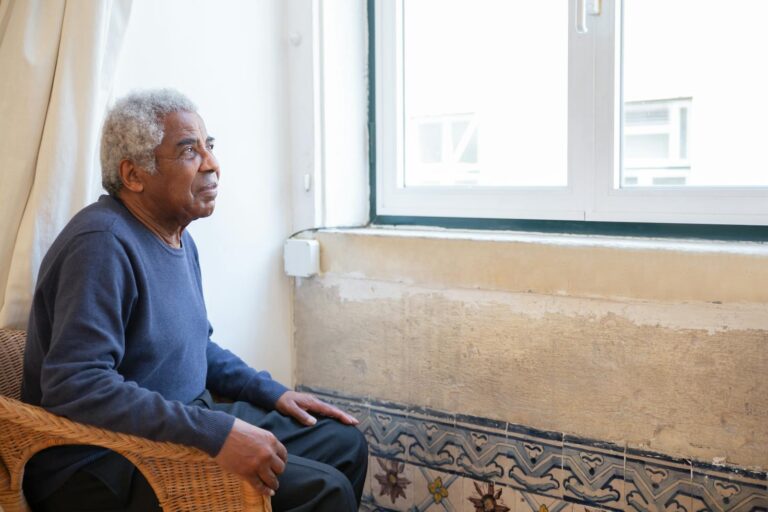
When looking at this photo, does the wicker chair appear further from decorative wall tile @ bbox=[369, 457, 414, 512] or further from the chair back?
decorative wall tile @ bbox=[369, 457, 414, 512]

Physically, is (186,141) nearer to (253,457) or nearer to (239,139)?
(239,139)

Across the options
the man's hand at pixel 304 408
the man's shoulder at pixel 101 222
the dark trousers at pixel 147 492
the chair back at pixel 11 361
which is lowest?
the dark trousers at pixel 147 492

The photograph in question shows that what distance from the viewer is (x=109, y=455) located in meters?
1.50

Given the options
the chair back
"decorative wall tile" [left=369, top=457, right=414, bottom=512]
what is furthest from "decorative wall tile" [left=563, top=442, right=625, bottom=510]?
the chair back

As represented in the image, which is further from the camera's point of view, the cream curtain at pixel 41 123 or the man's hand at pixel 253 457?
the cream curtain at pixel 41 123

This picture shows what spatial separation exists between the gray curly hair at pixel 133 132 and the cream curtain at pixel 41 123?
110 millimetres

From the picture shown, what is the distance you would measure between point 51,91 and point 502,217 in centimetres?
119

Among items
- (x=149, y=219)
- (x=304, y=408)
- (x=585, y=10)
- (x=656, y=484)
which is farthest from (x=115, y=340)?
(x=585, y=10)

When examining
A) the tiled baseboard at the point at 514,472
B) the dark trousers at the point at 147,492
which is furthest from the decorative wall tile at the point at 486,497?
the dark trousers at the point at 147,492

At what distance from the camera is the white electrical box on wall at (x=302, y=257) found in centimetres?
228

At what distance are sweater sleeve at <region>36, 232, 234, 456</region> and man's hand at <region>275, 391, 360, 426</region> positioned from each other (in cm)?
40

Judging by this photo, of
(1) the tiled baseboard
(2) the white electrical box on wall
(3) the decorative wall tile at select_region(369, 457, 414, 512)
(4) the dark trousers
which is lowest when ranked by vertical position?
(3) the decorative wall tile at select_region(369, 457, 414, 512)

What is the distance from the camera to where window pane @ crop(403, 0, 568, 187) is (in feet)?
6.91

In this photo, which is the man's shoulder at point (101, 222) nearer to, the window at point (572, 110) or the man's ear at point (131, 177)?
the man's ear at point (131, 177)
